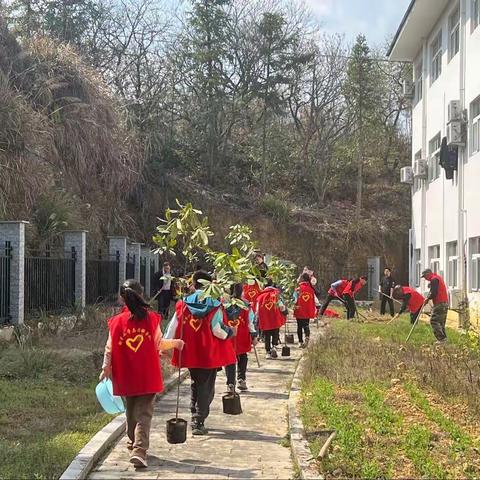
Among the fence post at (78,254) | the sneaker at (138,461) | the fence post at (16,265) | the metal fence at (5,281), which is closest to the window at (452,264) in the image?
the fence post at (78,254)

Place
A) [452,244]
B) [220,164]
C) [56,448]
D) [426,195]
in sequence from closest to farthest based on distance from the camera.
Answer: [56,448]
[452,244]
[426,195]
[220,164]

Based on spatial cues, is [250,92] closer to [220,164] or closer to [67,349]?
[220,164]

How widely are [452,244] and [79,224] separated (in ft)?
34.5

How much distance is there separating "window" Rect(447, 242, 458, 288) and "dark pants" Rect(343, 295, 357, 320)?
2.84 metres

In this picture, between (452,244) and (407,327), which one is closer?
(407,327)

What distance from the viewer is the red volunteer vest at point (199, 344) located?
6664mm

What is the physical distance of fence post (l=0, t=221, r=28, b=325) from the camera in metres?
12.5

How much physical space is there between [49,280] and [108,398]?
9.25 m

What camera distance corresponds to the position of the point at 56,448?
6.02m

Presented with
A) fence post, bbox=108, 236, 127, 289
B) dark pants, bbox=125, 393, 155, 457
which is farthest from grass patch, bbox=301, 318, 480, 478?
fence post, bbox=108, 236, 127, 289

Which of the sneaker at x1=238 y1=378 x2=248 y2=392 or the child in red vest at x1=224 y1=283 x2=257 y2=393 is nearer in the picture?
the child in red vest at x1=224 y1=283 x2=257 y2=393

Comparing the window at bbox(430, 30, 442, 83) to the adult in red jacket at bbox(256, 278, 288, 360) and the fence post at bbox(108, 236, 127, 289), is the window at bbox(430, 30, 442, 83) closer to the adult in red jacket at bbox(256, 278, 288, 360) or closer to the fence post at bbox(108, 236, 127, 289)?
the fence post at bbox(108, 236, 127, 289)

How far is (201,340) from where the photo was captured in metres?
6.71

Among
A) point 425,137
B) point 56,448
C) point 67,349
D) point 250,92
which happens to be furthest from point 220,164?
point 56,448
